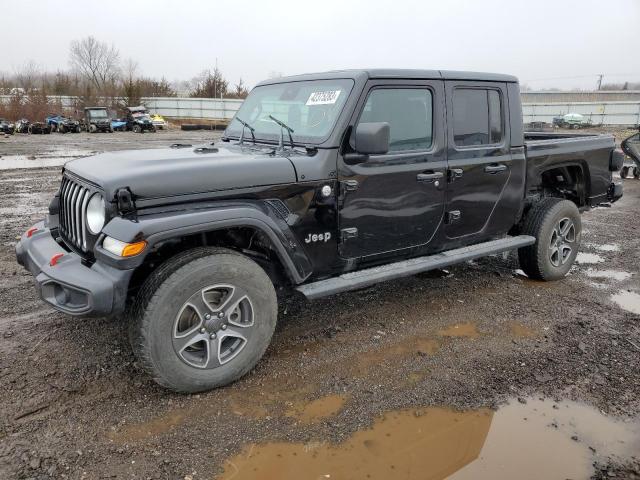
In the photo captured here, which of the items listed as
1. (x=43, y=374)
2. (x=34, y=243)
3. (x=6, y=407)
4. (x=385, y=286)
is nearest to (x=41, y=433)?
(x=6, y=407)

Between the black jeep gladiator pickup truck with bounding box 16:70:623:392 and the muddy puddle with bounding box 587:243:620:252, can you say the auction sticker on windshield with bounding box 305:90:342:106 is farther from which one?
the muddy puddle with bounding box 587:243:620:252

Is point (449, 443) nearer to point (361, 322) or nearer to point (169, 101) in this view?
point (361, 322)

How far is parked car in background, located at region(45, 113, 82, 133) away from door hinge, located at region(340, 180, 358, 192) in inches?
1333

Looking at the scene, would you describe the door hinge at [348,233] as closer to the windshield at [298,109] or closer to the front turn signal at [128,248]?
the windshield at [298,109]

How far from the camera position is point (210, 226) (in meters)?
2.91

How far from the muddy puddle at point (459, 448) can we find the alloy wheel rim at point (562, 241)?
2424 millimetres

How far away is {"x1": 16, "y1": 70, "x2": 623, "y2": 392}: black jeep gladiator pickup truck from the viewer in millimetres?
2855

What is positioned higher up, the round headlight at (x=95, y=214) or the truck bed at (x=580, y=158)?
the truck bed at (x=580, y=158)

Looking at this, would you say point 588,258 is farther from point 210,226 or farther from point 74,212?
point 74,212

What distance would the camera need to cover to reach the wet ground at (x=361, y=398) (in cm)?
255

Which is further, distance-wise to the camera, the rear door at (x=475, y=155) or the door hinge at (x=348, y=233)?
the rear door at (x=475, y=155)

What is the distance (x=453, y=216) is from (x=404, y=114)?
3.17ft

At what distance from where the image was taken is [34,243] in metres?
3.55

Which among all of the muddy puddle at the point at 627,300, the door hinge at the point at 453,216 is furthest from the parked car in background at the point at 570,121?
the door hinge at the point at 453,216
